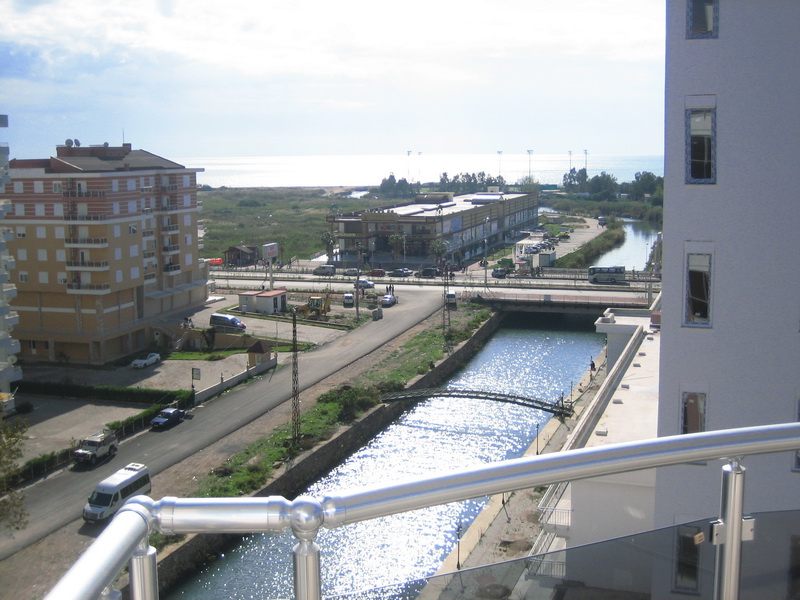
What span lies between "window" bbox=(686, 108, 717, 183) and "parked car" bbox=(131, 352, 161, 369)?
12066mm

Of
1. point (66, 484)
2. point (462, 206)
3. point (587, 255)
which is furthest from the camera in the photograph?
point (462, 206)

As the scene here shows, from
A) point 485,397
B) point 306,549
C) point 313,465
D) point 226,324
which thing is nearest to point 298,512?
point 306,549

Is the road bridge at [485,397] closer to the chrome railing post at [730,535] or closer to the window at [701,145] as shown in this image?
the window at [701,145]

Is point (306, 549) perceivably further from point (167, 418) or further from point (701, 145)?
point (167, 418)

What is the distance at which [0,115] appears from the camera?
11695 millimetres

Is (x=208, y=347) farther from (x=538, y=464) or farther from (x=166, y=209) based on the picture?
(x=538, y=464)

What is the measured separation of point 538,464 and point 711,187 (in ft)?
10.2

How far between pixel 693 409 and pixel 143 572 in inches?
136

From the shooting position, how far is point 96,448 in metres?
9.60

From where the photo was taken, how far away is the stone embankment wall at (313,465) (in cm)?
738

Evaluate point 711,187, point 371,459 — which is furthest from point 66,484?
point 711,187

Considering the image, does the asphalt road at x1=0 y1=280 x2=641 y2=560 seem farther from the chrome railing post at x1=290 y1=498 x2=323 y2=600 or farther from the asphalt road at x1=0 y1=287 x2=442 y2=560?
the chrome railing post at x1=290 y1=498 x2=323 y2=600

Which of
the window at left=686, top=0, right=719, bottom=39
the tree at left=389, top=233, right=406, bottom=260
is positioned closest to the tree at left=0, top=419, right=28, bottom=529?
the window at left=686, top=0, right=719, bottom=39

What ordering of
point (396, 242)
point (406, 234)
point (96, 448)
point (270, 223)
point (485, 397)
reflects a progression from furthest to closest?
point (270, 223) → point (406, 234) → point (396, 242) → point (485, 397) → point (96, 448)
